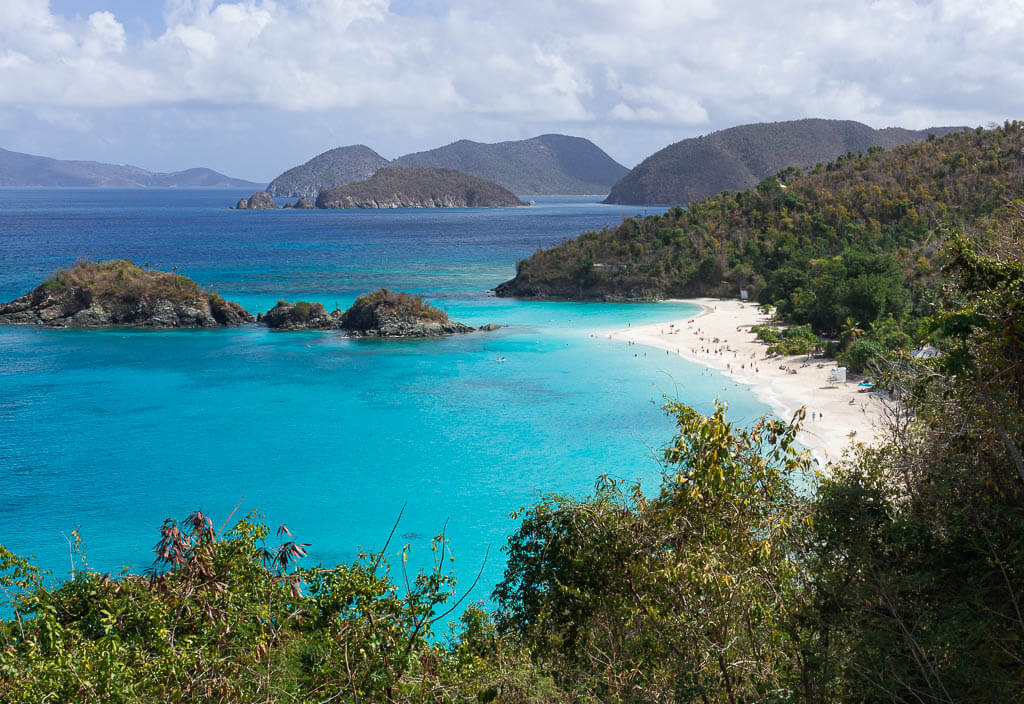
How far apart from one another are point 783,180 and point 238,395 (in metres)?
68.2

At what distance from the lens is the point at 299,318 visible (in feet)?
185

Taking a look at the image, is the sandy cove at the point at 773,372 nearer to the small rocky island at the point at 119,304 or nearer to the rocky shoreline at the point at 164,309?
the rocky shoreline at the point at 164,309

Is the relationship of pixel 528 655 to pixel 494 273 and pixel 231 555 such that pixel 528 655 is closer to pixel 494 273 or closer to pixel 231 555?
pixel 231 555

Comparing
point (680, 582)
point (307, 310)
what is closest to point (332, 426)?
point (307, 310)

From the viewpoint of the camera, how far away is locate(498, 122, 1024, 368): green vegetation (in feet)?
214

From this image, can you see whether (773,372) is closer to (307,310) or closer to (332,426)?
(332,426)

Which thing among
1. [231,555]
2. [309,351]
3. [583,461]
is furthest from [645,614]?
[309,351]

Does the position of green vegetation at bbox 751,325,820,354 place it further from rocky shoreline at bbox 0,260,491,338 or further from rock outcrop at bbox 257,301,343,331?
rock outcrop at bbox 257,301,343,331

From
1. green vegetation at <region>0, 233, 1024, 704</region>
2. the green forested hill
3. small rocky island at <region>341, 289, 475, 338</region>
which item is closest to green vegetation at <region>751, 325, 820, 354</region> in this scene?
the green forested hill

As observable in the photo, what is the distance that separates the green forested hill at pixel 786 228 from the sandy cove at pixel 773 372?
22.3 ft

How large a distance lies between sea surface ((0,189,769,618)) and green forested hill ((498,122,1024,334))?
19.7 ft

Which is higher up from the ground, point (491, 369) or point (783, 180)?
point (783, 180)

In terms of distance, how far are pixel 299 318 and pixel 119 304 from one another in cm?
1390

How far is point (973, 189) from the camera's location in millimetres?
68688
